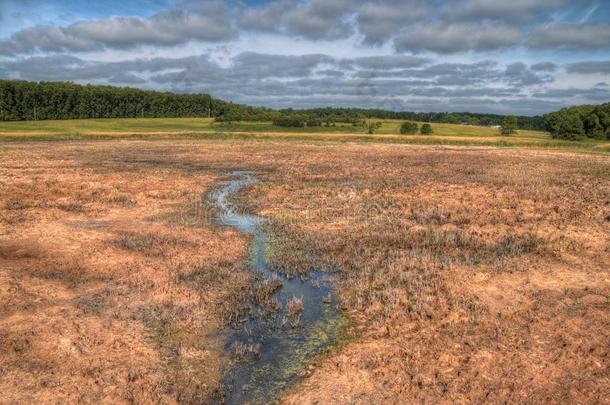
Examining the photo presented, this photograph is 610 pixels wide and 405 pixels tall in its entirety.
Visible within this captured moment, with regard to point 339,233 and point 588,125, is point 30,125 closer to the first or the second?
point 339,233

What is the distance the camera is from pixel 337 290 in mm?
13000

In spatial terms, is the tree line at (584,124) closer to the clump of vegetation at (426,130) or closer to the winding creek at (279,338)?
the clump of vegetation at (426,130)

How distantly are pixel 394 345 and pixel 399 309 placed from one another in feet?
5.77

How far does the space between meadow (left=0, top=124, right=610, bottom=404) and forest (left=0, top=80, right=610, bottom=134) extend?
290 ft

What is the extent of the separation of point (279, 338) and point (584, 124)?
117m

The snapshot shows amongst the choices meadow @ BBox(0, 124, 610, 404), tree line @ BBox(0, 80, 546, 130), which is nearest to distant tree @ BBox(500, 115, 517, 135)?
tree line @ BBox(0, 80, 546, 130)

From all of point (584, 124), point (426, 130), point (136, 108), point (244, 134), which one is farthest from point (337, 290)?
point (136, 108)

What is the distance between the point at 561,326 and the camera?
10.3 meters

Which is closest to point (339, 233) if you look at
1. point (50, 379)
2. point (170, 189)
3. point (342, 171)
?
point (50, 379)

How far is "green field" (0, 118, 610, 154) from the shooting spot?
85.9 meters

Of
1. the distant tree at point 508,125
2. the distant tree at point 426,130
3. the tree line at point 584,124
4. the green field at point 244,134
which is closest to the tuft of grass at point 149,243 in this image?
the green field at point 244,134

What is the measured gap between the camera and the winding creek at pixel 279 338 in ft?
27.3

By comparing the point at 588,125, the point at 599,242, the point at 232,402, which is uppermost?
the point at 588,125

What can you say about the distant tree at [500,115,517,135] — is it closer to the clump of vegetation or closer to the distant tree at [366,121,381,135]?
the clump of vegetation
